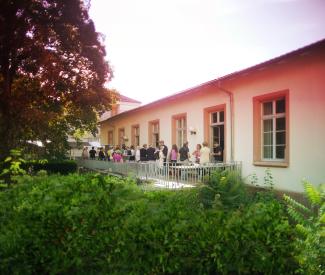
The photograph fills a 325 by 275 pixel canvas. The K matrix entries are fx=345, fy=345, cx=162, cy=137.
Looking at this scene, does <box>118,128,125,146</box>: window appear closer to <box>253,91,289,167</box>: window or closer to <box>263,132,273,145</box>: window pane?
<box>253,91,289,167</box>: window

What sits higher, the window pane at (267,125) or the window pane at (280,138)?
the window pane at (267,125)

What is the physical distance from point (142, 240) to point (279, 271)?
1.12m

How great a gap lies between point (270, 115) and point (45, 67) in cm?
880

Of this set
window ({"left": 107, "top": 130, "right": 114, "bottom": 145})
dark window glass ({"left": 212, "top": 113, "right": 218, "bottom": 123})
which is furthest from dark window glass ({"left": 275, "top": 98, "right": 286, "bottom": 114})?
window ({"left": 107, "top": 130, "right": 114, "bottom": 145})

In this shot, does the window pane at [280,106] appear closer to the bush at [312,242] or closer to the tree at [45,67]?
the tree at [45,67]

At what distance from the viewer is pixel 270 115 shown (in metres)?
12.1

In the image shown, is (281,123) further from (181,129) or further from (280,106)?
(181,129)

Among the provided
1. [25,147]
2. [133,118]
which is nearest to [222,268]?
[25,147]

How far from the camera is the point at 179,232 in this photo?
2828 mm

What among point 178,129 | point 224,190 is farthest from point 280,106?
point 224,190

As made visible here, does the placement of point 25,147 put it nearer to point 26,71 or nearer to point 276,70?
point 26,71

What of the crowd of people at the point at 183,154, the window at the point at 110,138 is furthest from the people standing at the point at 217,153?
the window at the point at 110,138

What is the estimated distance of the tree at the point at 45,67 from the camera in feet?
41.1

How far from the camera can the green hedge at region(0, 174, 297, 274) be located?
2.77 metres
